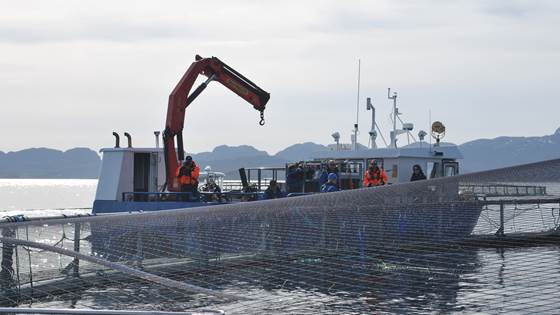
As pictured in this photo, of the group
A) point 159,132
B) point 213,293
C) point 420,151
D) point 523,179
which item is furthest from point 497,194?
point 159,132

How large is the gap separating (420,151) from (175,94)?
628cm

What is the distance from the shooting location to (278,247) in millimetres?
9008

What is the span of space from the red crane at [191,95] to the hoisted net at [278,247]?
11.1 meters

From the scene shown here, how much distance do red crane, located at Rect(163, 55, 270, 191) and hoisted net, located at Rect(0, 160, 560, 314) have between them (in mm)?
11086

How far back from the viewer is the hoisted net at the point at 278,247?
860cm

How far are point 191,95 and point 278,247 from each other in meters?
14.6

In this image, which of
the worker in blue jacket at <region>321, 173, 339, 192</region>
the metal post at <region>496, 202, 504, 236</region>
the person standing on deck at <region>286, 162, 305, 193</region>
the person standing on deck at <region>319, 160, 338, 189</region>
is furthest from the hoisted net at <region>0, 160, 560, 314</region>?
the person standing on deck at <region>286, 162, 305, 193</region>

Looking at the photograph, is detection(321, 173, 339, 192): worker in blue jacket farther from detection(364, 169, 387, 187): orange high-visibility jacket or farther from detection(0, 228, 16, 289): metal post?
detection(0, 228, 16, 289): metal post

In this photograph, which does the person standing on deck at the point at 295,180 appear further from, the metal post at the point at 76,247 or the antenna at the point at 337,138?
the metal post at the point at 76,247

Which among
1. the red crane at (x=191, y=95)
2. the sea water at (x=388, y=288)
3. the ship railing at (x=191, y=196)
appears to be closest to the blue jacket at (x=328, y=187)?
the ship railing at (x=191, y=196)

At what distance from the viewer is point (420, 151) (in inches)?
922

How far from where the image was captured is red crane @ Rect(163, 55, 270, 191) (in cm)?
2217

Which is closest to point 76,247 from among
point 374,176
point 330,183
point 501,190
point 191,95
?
point 501,190

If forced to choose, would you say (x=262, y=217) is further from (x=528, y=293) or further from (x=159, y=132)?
(x=159, y=132)
